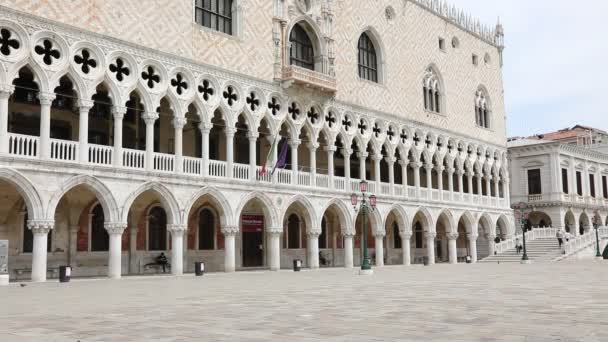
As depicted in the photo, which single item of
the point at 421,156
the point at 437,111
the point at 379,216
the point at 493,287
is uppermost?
the point at 437,111

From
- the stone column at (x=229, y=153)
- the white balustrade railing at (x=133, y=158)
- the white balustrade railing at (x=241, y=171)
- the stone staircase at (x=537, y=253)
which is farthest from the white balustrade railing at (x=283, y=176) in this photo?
the stone staircase at (x=537, y=253)

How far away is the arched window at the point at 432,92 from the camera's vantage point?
35031 mm

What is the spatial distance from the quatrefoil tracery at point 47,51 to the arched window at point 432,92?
2112 centimetres

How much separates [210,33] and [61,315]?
16.2 meters

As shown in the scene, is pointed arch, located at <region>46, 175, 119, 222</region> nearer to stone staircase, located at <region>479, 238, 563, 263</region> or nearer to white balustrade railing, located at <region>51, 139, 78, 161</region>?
white balustrade railing, located at <region>51, 139, 78, 161</region>

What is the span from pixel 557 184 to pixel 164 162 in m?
32.7

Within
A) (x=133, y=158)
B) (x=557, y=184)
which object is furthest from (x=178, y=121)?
(x=557, y=184)

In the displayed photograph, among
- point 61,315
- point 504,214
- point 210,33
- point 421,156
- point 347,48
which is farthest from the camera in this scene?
point 504,214

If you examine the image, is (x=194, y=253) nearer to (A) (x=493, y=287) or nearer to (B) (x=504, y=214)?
(A) (x=493, y=287)

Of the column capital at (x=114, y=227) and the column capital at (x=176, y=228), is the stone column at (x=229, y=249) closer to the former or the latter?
the column capital at (x=176, y=228)

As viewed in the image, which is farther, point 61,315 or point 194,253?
point 194,253

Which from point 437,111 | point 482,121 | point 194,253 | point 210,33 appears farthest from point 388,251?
point 210,33

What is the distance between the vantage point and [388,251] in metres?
35.5

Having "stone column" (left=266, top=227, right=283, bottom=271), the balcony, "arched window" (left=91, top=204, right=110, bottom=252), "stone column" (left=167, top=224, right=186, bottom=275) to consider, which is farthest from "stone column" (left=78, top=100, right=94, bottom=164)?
the balcony
